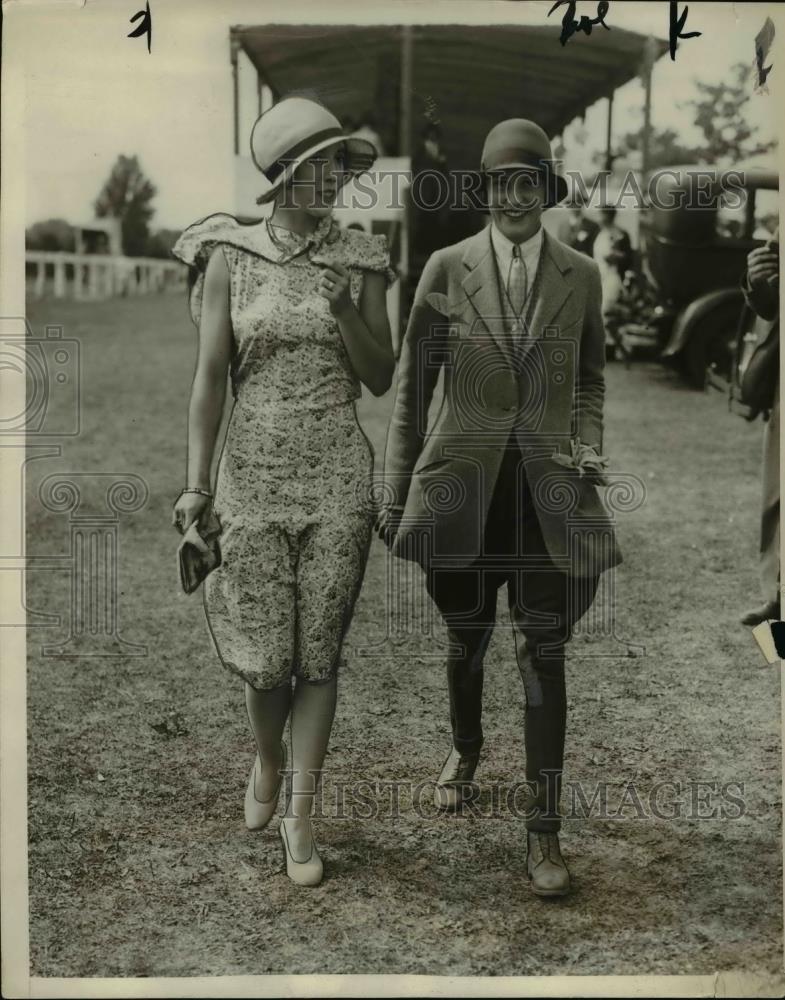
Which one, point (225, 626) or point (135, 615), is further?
point (135, 615)

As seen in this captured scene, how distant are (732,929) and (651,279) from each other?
2396 millimetres

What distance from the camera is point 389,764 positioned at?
4.66 meters

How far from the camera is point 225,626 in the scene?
14.5ft

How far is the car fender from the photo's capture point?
15.7 feet

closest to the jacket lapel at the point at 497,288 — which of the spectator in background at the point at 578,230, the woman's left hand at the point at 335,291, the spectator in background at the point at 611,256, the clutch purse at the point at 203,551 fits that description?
the spectator in background at the point at 578,230

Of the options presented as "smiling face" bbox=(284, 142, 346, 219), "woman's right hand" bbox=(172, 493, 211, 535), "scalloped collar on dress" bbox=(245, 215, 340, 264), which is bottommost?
"woman's right hand" bbox=(172, 493, 211, 535)

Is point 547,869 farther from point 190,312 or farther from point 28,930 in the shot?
point 190,312

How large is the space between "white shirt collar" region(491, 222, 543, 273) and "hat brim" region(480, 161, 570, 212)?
130 mm

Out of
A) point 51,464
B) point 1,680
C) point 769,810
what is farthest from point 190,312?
point 769,810

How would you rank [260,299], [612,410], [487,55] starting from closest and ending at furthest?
[260,299] → [487,55] → [612,410]

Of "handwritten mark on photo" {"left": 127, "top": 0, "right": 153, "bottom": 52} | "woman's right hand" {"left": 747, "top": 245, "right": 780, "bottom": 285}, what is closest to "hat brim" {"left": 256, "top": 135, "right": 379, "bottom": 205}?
"handwritten mark on photo" {"left": 127, "top": 0, "right": 153, "bottom": 52}

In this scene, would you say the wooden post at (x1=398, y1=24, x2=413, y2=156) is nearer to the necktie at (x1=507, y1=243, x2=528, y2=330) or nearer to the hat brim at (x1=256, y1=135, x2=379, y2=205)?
the hat brim at (x1=256, y1=135, x2=379, y2=205)

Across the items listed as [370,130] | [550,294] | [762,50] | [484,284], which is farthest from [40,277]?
[762,50]

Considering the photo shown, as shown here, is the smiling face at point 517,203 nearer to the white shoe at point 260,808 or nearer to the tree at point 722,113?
the tree at point 722,113
